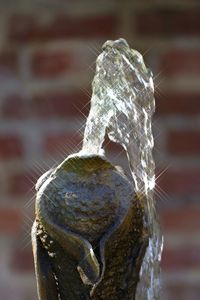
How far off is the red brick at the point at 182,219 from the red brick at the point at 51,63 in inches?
10.7

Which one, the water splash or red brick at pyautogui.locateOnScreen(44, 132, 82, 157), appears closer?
the water splash

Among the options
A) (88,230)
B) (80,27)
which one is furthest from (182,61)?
(88,230)

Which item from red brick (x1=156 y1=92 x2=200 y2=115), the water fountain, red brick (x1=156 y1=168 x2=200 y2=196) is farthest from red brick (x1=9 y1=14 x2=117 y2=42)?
the water fountain

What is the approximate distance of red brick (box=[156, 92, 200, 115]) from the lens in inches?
64.6

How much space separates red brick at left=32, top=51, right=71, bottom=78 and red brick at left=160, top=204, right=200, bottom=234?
27 centimetres

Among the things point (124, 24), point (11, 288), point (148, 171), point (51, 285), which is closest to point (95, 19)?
point (124, 24)

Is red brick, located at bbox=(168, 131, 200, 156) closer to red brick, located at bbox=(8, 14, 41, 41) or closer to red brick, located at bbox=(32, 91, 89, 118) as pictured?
red brick, located at bbox=(32, 91, 89, 118)

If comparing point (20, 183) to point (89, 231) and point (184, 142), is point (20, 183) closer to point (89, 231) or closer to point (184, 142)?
point (184, 142)

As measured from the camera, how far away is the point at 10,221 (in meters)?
1.66

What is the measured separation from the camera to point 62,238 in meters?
0.58

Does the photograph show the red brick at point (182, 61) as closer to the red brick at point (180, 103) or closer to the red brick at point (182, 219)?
the red brick at point (180, 103)

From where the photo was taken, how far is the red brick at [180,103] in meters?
1.64

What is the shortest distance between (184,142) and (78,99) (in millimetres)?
176

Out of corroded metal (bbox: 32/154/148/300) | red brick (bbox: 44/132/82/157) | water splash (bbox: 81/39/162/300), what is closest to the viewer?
corroded metal (bbox: 32/154/148/300)
